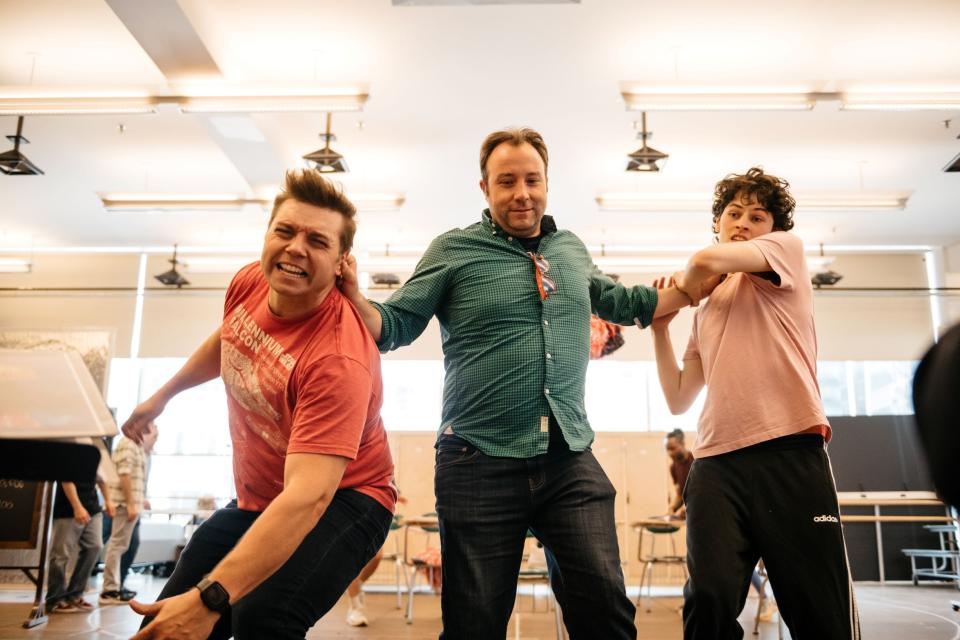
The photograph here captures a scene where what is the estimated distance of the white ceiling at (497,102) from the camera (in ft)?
20.2

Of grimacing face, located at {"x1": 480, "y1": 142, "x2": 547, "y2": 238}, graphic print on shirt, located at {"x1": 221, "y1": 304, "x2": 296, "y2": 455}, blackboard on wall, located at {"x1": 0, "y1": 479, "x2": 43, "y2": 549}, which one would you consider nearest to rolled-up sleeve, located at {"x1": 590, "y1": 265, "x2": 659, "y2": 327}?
grimacing face, located at {"x1": 480, "y1": 142, "x2": 547, "y2": 238}

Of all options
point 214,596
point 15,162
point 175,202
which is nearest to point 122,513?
point 175,202

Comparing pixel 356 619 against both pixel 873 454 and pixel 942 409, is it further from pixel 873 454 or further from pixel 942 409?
pixel 873 454

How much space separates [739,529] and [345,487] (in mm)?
1024

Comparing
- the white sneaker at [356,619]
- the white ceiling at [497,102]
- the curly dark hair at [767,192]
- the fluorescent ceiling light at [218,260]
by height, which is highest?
the white ceiling at [497,102]

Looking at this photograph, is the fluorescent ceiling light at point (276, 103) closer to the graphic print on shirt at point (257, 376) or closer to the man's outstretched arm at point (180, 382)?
the man's outstretched arm at point (180, 382)

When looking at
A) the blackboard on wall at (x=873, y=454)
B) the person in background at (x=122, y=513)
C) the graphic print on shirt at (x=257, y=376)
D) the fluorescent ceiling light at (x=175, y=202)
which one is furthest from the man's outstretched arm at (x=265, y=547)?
the blackboard on wall at (x=873, y=454)

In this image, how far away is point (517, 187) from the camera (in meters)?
2.08

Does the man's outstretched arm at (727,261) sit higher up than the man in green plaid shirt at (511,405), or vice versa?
the man's outstretched arm at (727,261)

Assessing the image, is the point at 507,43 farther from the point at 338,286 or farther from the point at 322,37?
the point at 338,286

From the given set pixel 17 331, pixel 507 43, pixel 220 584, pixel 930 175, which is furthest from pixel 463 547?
pixel 17 331

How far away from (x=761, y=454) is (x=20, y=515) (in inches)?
229

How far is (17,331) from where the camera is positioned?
41.1ft

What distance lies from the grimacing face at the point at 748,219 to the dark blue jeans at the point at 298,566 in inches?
51.7
